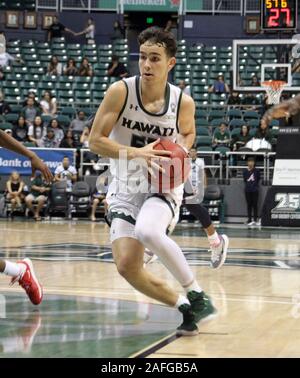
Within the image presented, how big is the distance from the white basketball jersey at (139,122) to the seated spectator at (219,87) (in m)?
17.7

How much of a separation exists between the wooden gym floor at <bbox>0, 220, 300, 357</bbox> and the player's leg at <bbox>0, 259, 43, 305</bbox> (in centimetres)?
12

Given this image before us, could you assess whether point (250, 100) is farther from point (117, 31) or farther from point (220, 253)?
point (220, 253)

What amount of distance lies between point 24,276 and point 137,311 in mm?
935

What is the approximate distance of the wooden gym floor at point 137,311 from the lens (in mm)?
5273

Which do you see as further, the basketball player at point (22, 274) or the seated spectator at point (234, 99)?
the seated spectator at point (234, 99)

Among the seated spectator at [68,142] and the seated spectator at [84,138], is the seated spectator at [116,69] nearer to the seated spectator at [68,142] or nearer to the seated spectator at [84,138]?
the seated spectator at [84,138]

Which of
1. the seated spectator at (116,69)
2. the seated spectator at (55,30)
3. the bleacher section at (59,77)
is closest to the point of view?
the bleacher section at (59,77)

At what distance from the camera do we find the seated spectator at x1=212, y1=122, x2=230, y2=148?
2012 cm

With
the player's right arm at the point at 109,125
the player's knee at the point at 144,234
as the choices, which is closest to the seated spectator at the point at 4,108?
the player's right arm at the point at 109,125

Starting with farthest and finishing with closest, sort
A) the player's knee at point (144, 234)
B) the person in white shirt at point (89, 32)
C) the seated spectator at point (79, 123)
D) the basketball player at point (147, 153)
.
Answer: the person in white shirt at point (89, 32)
the seated spectator at point (79, 123)
the basketball player at point (147, 153)
the player's knee at point (144, 234)

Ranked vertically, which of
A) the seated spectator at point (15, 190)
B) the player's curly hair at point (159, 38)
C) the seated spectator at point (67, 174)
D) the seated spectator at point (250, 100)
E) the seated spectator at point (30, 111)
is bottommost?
the seated spectator at point (15, 190)

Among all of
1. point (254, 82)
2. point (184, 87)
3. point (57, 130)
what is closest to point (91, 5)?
point (184, 87)

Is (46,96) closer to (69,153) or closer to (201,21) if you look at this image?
(69,153)

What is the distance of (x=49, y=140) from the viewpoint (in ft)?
67.2
